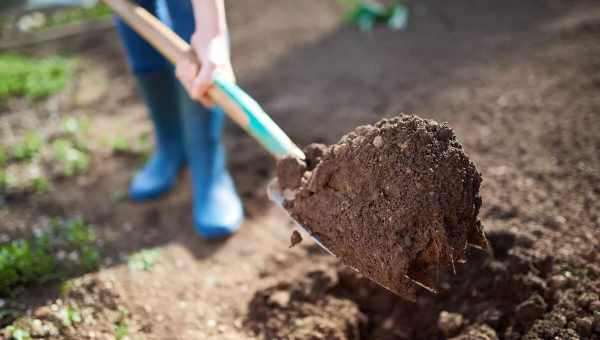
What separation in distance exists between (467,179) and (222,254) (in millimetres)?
1337

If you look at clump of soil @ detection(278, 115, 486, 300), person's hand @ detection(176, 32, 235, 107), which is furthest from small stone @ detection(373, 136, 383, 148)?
person's hand @ detection(176, 32, 235, 107)

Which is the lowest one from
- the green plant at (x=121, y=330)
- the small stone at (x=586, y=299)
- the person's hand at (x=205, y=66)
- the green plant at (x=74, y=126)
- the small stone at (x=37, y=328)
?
the small stone at (x=37, y=328)

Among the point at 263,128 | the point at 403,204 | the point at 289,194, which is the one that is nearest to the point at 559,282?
the point at 403,204

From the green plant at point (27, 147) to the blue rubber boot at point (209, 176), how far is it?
4.32 feet

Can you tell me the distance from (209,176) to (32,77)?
2.42 m

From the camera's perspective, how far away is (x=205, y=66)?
5.79 ft

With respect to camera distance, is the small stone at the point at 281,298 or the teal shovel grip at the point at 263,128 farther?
the small stone at the point at 281,298

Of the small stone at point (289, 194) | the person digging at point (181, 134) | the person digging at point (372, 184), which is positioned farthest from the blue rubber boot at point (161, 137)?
the small stone at point (289, 194)

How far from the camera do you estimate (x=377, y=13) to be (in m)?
4.16

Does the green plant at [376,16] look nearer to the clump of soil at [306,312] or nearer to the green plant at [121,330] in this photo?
the clump of soil at [306,312]

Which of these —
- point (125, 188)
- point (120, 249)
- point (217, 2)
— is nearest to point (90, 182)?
point (125, 188)

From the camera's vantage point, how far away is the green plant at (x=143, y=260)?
2.15m

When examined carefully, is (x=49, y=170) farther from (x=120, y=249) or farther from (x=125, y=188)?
(x=120, y=249)

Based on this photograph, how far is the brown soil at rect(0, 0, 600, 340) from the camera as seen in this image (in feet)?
5.79
